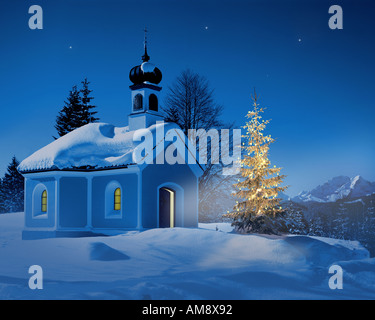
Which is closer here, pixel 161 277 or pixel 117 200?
pixel 161 277

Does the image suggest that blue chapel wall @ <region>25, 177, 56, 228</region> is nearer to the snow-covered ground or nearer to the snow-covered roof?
the snow-covered roof

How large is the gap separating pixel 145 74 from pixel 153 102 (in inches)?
64.5

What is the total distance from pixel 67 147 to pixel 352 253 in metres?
14.9

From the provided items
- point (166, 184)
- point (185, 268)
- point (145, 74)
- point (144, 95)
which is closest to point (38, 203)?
point (166, 184)

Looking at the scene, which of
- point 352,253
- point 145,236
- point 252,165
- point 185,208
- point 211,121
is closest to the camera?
point 352,253

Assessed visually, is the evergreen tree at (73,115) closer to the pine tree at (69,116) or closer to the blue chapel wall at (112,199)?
the pine tree at (69,116)

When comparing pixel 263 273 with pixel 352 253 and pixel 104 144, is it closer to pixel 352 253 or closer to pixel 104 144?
pixel 352 253

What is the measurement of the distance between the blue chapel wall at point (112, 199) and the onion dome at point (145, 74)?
6.28 m

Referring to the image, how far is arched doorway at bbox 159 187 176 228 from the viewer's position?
21500 millimetres

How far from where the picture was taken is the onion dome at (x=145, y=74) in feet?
76.9

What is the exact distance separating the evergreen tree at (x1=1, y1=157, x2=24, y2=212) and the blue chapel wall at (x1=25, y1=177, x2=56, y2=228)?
26.4m

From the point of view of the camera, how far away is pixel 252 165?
1688cm

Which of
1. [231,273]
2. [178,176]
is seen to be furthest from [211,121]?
[231,273]

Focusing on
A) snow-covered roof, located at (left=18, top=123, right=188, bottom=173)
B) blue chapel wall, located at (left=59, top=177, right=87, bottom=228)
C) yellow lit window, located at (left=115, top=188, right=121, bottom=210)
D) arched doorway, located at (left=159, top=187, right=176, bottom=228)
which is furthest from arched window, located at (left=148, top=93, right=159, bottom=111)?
blue chapel wall, located at (left=59, top=177, right=87, bottom=228)
